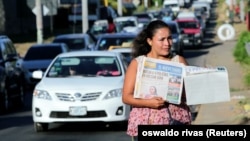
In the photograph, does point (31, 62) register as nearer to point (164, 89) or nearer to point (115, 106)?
point (115, 106)

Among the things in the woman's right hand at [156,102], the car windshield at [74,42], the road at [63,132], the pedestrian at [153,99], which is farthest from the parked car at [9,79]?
the woman's right hand at [156,102]

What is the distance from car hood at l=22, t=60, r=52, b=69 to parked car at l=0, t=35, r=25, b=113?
5.74 metres

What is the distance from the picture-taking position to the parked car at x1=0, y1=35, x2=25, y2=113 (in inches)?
795

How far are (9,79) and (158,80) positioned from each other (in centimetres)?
1421

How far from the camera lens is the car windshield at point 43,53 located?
96.4 feet

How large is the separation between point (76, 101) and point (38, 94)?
2.63 ft

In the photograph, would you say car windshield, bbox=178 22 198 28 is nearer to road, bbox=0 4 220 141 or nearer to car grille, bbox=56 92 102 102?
road, bbox=0 4 220 141

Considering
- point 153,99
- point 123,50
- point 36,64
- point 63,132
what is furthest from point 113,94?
point 36,64

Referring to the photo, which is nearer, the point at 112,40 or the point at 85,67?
the point at 85,67

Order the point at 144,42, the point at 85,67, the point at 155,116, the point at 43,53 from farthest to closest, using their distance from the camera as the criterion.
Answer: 1. the point at 43,53
2. the point at 85,67
3. the point at 144,42
4. the point at 155,116

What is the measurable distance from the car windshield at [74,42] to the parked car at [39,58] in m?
2.36

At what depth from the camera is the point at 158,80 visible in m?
6.91

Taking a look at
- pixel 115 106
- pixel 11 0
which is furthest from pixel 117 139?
pixel 11 0

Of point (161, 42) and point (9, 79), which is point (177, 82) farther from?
point (9, 79)
